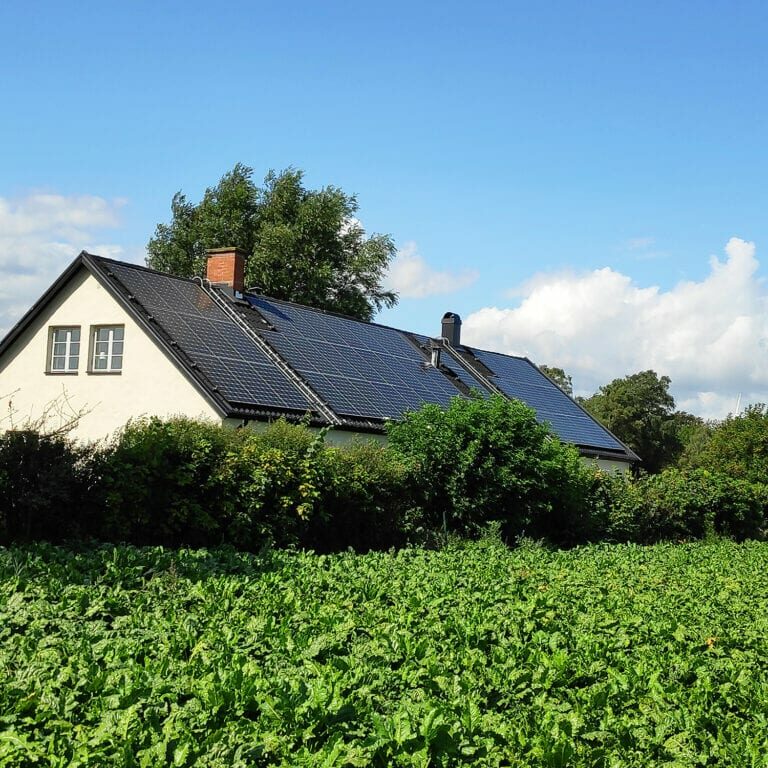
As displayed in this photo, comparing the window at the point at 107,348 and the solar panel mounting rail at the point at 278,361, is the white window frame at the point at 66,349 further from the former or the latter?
the solar panel mounting rail at the point at 278,361

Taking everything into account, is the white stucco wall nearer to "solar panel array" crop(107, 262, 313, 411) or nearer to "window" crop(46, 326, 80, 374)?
"window" crop(46, 326, 80, 374)

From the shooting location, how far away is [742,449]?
35594 millimetres

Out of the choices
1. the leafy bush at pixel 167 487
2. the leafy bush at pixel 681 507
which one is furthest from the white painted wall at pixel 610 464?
the leafy bush at pixel 167 487

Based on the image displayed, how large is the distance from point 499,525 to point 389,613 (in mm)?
10468

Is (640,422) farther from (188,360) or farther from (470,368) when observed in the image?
(188,360)

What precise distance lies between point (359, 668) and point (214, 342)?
18.3m

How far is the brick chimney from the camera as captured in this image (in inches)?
1104

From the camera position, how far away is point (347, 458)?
15.6 meters

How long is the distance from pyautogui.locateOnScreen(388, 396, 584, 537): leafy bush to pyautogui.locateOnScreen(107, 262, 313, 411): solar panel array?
4.09m

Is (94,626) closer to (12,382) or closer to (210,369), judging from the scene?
(210,369)

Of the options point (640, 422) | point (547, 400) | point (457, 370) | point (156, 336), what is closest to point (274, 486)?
point (156, 336)

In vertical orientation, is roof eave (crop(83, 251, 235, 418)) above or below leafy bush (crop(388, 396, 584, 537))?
above

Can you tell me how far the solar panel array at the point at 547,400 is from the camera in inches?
1324

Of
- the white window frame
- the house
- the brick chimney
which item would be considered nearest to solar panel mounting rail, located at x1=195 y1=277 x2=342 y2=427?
the house
